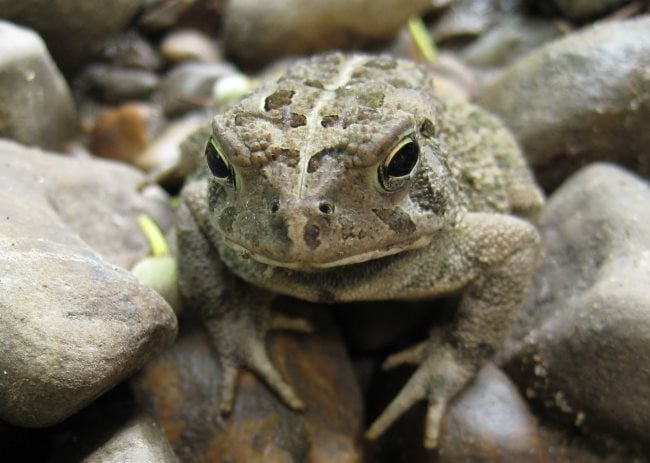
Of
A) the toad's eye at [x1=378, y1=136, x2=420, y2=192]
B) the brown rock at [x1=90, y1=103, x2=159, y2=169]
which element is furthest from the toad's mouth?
the brown rock at [x1=90, y1=103, x2=159, y2=169]

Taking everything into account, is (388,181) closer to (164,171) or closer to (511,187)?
(511,187)

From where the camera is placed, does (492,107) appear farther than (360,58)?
Yes

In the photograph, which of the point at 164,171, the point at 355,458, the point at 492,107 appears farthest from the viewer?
the point at 492,107

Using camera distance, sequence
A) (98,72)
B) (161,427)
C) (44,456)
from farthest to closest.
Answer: (98,72), (161,427), (44,456)

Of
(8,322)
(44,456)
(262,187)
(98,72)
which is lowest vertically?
(44,456)

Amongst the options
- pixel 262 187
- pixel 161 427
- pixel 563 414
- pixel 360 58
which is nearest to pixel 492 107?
pixel 360 58

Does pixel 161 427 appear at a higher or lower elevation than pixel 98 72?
lower

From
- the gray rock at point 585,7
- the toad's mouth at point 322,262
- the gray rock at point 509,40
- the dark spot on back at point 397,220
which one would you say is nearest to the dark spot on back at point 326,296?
the toad's mouth at point 322,262

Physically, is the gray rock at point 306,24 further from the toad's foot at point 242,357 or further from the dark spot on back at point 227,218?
the dark spot on back at point 227,218
